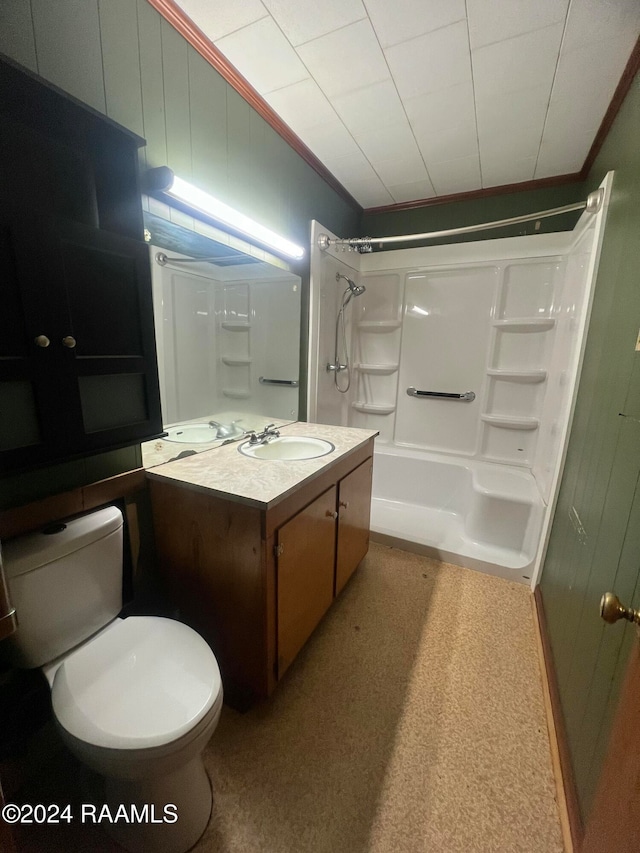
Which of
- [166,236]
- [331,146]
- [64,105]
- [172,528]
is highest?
[331,146]

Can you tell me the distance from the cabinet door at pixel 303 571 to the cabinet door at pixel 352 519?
3.3 inches

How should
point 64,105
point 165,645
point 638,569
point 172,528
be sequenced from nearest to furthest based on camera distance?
1. point 638,569
2. point 64,105
3. point 165,645
4. point 172,528

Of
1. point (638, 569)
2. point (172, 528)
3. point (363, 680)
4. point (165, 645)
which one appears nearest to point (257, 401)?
point (172, 528)

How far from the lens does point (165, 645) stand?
102 centimetres

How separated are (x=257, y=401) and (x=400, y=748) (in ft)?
5.26

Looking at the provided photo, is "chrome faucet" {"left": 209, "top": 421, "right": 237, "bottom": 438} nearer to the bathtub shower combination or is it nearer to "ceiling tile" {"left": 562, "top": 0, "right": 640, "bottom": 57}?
the bathtub shower combination

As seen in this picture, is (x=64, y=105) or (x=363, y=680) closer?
(x=64, y=105)

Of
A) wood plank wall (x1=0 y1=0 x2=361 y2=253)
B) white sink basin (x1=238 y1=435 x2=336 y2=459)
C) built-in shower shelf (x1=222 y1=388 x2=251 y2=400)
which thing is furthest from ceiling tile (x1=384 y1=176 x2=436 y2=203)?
white sink basin (x1=238 y1=435 x2=336 y2=459)

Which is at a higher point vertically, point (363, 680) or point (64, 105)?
point (64, 105)

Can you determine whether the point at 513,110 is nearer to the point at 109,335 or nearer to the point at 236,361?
the point at 236,361

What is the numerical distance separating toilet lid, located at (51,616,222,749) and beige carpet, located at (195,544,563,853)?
1.49 ft

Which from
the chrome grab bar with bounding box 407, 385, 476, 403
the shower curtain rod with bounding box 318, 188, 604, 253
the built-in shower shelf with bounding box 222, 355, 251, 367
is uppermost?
the shower curtain rod with bounding box 318, 188, 604, 253

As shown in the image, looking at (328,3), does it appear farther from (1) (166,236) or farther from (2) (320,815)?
(2) (320,815)

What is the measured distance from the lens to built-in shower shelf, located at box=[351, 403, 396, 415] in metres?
2.98
